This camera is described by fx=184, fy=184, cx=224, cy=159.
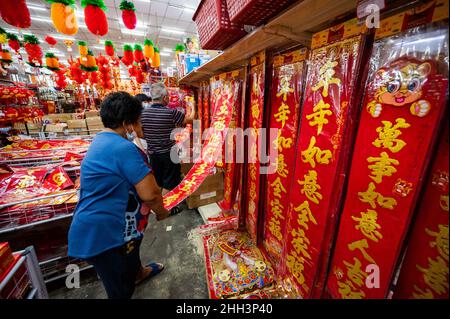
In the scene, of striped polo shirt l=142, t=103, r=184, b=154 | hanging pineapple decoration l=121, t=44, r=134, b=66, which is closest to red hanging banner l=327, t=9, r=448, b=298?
striped polo shirt l=142, t=103, r=184, b=154

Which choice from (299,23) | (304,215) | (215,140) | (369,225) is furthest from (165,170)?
(369,225)

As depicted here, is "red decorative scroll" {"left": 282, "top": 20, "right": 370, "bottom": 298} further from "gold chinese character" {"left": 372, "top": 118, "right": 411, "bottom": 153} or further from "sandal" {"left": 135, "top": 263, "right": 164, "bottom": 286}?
"sandal" {"left": 135, "top": 263, "right": 164, "bottom": 286}

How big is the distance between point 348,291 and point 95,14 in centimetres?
427

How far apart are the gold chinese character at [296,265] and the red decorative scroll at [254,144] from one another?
60 centimetres

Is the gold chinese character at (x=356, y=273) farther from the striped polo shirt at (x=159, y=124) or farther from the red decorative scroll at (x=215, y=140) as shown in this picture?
the striped polo shirt at (x=159, y=124)

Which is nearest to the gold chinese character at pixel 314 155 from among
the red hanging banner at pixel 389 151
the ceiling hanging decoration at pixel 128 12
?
the red hanging banner at pixel 389 151

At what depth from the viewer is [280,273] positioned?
5.06 feet

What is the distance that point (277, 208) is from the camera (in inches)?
67.2

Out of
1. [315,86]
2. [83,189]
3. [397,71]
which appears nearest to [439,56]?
[397,71]

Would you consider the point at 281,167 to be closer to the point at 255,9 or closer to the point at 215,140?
the point at 215,140

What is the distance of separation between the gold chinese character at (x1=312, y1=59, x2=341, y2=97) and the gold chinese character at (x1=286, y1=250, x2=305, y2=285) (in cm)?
112

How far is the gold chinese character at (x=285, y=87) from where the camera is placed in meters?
1.43
